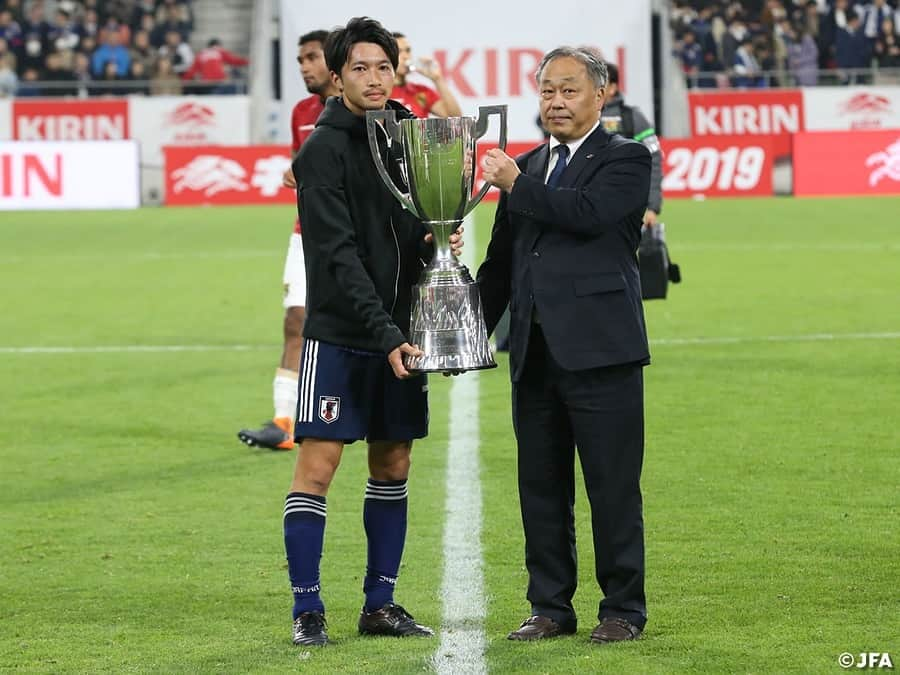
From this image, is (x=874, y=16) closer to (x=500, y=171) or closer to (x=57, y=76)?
(x=57, y=76)

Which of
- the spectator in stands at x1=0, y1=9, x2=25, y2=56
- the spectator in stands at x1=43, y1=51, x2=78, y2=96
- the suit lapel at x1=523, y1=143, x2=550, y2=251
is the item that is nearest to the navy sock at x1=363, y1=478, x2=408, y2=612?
the suit lapel at x1=523, y1=143, x2=550, y2=251

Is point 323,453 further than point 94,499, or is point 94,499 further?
point 94,499

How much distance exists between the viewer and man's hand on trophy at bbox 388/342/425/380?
494 centimetres

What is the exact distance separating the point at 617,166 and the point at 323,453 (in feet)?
4.01

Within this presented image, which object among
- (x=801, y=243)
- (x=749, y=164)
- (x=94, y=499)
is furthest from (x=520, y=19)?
(x=94, y=499)

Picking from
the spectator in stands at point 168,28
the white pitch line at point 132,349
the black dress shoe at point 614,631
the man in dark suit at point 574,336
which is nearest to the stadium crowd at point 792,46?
the spectator in stands at point 168,28

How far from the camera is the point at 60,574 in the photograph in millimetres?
6246

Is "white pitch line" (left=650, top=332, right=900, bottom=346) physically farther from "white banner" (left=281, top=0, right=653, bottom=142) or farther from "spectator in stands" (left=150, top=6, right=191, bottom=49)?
"spectator in stands" (left=150, top=6, right=191, bottom=49)

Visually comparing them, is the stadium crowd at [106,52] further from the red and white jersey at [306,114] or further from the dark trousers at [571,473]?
the dark trousers at [571,473]

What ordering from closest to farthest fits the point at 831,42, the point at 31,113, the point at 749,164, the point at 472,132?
1. the point at 472,132
2. the point at 749,164
3. the point at 31,113
4. the point at 831,42

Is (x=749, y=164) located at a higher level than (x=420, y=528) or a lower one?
higher

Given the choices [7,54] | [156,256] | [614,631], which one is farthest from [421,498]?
[7,54]

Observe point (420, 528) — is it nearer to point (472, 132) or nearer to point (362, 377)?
point (362, 377)

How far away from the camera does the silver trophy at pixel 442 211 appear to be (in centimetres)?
492
